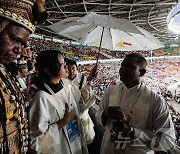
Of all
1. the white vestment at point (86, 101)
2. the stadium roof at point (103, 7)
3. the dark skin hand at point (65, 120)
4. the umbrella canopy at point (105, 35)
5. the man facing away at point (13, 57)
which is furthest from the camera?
the stadium roof at point (103, 7)

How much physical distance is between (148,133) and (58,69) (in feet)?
3.07

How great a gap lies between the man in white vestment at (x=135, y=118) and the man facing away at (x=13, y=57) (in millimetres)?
827

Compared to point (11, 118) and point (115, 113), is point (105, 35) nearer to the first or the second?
point (115, 113)

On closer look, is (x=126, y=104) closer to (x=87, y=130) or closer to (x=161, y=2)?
(x=87, y=130)

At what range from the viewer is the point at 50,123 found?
5.82 ft

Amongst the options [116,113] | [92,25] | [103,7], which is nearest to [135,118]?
[116,113]

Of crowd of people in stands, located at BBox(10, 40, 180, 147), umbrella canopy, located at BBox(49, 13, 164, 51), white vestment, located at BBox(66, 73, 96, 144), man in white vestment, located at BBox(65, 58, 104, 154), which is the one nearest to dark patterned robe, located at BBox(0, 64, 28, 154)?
white vestment, located at BBox(66, 73, 96, 144)

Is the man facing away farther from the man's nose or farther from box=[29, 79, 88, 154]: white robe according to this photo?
box=[29, 79, 88, 154]: white robe

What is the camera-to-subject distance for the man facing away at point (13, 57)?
1.02 meters

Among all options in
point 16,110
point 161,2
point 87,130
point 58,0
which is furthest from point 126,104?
point 161,2

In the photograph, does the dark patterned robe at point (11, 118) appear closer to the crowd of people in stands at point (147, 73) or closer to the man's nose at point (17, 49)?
the man's nose at point (17, 49)

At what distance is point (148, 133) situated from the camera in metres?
1.77

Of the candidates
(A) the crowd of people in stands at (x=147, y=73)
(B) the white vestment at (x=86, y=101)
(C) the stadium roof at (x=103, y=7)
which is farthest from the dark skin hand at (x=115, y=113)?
(A) the crowd of people in stands at (x=147, y=73)

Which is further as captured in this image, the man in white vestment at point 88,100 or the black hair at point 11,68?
the man in white vestment at point 88,100
